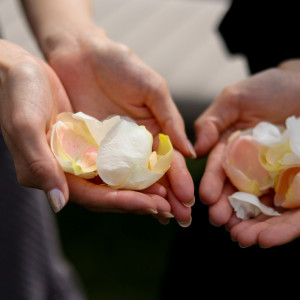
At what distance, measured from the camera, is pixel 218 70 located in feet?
6.36

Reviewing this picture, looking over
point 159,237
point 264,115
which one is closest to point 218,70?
point 159,237

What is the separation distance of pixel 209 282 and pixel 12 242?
472 mm

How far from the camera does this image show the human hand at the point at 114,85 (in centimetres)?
97

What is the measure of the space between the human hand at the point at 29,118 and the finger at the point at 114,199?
0.18ft

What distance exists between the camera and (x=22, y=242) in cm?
109

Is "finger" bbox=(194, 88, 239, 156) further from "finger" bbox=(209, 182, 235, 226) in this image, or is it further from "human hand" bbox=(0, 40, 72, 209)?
"human hand" bbox=(0, 40, 72, 209)

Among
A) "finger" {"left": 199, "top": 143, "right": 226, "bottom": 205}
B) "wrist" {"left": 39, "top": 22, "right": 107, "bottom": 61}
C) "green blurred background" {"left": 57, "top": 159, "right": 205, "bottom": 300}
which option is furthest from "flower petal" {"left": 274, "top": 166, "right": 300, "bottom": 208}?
"green blurred background" {"left": 57, "top": 159, "right": 205, "bottom": 300}

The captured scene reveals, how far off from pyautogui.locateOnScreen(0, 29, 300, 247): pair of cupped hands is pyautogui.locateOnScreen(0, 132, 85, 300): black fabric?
8.8 inches

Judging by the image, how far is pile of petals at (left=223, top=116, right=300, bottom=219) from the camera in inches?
34.2

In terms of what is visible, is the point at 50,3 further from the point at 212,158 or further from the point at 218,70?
the point at 218,70

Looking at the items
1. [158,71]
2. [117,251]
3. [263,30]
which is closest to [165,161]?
[263,30]

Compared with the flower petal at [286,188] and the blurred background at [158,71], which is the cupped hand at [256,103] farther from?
the blurred background at [158,71]

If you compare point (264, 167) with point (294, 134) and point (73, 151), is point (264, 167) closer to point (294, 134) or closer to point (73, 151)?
point (294, 134)

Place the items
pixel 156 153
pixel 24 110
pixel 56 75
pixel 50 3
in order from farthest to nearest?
pixel 50 3 → pixel 56 75 → pixel 156 153 → pixel 24 110
